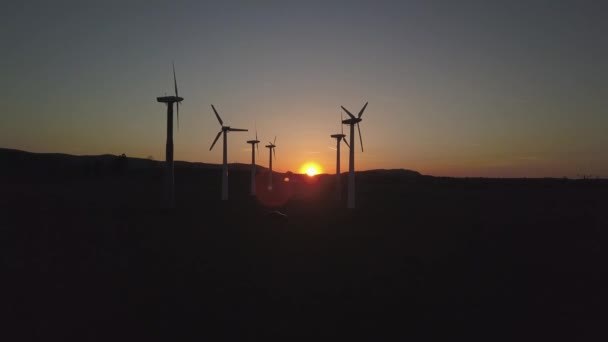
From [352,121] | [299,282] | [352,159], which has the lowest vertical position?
[299,282]

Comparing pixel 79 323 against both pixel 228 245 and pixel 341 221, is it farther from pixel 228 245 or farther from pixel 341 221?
pixel 341 221

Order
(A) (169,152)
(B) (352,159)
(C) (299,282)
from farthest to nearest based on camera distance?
1. (B) (352,159)
2. (A) (169,152)
3. (C) (299,282)

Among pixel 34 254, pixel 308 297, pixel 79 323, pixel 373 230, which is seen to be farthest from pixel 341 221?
pixel 79 323

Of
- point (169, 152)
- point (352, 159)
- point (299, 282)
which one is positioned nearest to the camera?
point (299, 282)

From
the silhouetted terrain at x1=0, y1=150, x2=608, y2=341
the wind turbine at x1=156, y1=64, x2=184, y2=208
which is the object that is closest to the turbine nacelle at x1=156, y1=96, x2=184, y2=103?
the wind turbine at x1=156, y1=64, x2=184, y2=208

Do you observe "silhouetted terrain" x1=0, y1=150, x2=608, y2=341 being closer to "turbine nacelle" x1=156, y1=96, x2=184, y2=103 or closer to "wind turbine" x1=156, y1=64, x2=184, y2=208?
"wind turbine" x1=156, y1=64, x2=184, y2=208

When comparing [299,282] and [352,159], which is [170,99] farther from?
[299,282]

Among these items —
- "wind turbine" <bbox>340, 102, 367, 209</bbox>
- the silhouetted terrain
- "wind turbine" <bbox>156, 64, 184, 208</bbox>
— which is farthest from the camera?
"wind turbine" <bbox>340, 102, 367, 209</bbox>

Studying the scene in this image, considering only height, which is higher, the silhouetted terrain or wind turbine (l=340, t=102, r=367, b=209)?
wind turbine (l=340, t=102, r=367, b=209)

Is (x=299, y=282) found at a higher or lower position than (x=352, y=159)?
lower

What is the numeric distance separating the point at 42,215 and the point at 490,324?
131 feet

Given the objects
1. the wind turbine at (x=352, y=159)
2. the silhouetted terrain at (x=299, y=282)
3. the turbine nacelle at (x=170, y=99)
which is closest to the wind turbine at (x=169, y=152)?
the turbine nacelle at (x=170, y=99)

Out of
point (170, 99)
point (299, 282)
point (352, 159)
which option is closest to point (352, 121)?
point (352, 159)

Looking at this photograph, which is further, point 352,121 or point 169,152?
point 352,121
